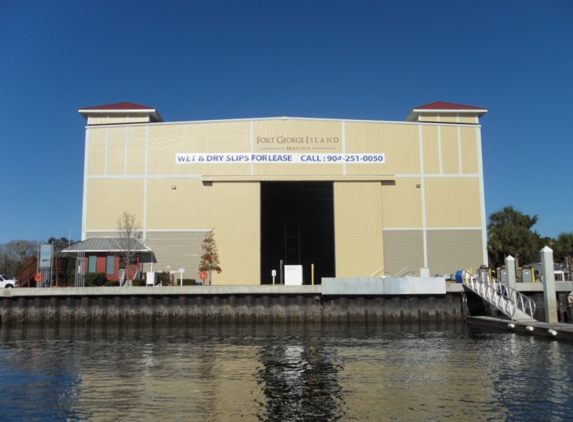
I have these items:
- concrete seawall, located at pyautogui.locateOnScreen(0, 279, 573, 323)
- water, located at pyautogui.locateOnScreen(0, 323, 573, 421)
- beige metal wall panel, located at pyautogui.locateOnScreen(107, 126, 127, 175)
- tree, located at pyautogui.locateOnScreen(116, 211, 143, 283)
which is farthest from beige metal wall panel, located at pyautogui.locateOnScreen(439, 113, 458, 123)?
tree, located at pyautogui.locateOnScreen(116, 211, 143, 283)

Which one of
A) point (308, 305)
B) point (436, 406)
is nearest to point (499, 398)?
point (436, 406)

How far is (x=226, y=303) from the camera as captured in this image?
2970 cm

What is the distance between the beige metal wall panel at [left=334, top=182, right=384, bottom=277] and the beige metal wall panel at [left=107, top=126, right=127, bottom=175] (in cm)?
1497

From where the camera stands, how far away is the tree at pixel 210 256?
111ft

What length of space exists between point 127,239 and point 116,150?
667cm

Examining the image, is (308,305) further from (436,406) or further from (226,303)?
(436,406)

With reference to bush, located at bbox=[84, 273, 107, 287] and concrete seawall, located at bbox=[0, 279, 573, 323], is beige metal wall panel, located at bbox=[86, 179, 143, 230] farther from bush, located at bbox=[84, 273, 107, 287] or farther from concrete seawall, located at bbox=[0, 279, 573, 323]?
concrete seawall, located at bbox=[0, 279, 573, 323]

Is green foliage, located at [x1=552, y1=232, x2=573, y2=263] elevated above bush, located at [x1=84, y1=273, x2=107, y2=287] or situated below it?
above

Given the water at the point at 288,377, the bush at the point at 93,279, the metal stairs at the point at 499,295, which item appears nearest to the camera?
the water at the point at 288,377

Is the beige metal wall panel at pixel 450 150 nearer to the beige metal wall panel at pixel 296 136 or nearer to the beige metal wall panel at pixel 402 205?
the beige metal wall panel at pixel 402 205

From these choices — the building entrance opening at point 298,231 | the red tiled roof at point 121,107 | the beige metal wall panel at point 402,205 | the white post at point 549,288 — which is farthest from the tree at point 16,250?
the white post at point 549,288

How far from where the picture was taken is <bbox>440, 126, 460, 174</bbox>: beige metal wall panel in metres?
36.2

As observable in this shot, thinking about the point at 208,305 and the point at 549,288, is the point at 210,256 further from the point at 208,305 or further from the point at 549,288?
the point at 549,288

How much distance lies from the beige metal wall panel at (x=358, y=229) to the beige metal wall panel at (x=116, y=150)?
15.0 meters
